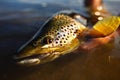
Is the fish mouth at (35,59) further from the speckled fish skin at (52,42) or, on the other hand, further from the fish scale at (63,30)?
the fish scale at (63,30)

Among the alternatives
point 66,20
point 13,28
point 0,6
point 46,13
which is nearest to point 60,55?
point 66,20

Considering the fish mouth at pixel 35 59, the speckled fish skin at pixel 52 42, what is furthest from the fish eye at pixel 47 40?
the fish mouth at pixel 35 59

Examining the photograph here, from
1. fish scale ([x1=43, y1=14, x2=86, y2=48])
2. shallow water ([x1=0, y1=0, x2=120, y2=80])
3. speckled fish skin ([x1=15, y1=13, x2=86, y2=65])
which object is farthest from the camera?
fish scale ([x1=43, y1=14, x2=86, y2=48])

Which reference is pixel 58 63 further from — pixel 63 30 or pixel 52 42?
pixel 63 30

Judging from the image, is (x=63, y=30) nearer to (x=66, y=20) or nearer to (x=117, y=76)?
(x=66, y=20)

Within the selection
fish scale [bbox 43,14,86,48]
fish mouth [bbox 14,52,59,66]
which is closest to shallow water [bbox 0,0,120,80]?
fish mouth [bbox 14,52,59,66]

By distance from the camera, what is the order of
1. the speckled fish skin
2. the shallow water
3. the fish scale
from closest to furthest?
1. the shallow water
2. the speckled fish skin
3. the fish scale

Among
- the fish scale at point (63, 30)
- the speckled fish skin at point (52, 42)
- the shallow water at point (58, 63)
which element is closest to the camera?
the shallow water at point (58, 63)

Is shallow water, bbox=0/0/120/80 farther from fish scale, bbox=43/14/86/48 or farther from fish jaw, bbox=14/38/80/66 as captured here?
fish scale, bbox=43/14/86/48

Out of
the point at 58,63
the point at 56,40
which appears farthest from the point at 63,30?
the point at 58,63
